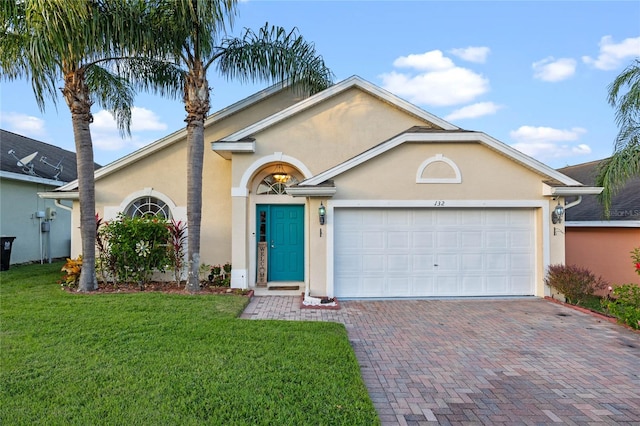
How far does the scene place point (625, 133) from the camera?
9.02m

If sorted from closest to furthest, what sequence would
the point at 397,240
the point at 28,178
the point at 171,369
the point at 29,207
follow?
the point at 171,369 → the point at 397,240 → the point at 28,178 → the point at 29,207

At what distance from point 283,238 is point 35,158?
44.6 feet

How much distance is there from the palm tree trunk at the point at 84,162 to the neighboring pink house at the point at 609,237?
537 inches

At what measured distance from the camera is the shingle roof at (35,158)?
13719 mm

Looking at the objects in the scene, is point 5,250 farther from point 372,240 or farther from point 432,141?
point 432,141

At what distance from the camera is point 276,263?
34.0 ft

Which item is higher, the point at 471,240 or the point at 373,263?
the point at 471,240

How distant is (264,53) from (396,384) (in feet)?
27.8

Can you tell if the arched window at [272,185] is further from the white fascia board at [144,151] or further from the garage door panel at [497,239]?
the garage door panel at [497,239]

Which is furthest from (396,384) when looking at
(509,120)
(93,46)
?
(509,120)

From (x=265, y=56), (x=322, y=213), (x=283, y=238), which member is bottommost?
(x=283, y=238)

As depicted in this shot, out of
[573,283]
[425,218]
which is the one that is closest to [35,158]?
[425,218]

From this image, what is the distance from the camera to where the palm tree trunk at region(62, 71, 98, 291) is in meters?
8.52

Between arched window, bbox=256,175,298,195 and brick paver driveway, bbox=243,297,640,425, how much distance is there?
12.4 ft
